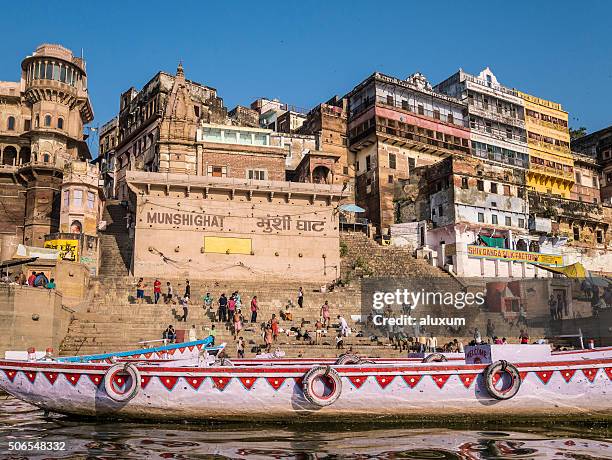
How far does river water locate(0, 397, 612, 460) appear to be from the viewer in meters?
9.47

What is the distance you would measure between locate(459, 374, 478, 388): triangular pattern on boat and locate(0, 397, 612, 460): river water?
2.82 ft

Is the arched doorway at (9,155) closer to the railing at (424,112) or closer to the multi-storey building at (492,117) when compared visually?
the railing at (424,112)

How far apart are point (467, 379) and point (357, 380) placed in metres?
2.32

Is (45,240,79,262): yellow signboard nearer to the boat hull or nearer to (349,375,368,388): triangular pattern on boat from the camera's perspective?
the boat hull

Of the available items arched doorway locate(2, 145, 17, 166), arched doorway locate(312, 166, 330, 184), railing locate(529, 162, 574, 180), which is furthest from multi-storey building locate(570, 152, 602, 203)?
arched doorway locate(2, 145, 17, 166)

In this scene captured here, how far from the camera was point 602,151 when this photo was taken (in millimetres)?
60750

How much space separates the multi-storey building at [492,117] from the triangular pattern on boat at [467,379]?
41696mm

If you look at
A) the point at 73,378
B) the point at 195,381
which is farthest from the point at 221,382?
the point at 73,378

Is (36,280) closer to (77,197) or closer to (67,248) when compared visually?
(67,248)

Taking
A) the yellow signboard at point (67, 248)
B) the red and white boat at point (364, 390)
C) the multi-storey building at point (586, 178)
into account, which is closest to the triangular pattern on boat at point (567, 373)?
the red and white boat at point (364, 390)

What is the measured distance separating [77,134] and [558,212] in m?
38.8

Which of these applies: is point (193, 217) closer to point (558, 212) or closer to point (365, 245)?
point (365, 245)

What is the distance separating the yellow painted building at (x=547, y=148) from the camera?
54.9 m

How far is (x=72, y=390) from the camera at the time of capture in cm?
1277
